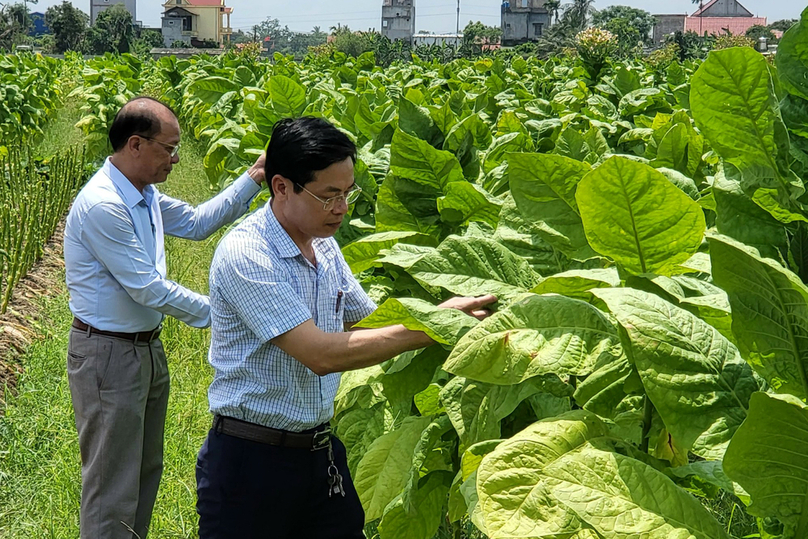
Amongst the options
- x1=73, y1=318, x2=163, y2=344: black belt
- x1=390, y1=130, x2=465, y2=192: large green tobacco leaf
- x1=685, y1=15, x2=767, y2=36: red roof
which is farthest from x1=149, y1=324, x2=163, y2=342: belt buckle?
x1=685, y1=15, x2=767, y2=36: red roof

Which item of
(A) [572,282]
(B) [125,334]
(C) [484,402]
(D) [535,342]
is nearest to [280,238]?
(C) [484,402]

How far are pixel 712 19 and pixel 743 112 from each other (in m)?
90.0

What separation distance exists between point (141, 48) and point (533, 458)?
4594 cm

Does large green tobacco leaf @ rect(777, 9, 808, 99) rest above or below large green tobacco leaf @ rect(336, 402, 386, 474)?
above

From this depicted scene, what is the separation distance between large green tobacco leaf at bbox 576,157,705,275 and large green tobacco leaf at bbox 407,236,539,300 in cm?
34

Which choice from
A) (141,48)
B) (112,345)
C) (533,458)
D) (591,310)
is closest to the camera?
(533,458)

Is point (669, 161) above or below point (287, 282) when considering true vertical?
above

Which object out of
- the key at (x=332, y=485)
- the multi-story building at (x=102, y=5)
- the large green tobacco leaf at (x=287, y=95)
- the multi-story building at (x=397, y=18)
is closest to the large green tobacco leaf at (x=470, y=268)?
the key at (x=332, y=485)

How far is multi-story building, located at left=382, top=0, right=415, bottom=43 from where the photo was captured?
3440 inches

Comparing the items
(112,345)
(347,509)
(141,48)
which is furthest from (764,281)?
(141,48)

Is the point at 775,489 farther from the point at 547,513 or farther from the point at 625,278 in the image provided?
the point at 625,278

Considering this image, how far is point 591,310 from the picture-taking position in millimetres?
1520

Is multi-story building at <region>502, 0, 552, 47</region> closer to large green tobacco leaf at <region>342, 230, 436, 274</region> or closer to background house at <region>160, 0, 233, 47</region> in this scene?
background house at <region>160, 0, 233, 47</region>

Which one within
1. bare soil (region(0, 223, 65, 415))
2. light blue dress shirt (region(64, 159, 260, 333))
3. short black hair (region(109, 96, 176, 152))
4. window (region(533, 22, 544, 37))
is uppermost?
window (region(533, 22, 544, 37))
